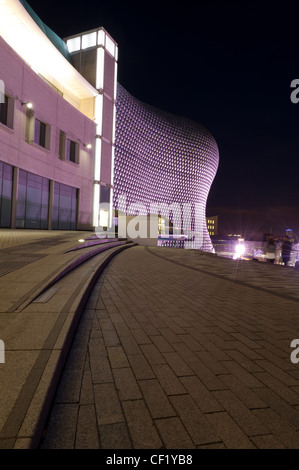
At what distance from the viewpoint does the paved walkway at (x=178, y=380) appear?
69.9 inches

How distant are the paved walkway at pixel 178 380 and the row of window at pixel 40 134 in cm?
2009

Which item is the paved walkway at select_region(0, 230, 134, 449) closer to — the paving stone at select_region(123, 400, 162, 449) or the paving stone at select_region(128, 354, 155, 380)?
the paving stone at select_region(123, 400, 162, 449)

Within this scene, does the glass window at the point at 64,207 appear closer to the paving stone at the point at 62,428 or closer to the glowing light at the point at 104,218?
the glowing light at the point at 104,218

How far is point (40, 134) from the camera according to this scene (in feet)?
76.8

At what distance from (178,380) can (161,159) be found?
9438 centimetres

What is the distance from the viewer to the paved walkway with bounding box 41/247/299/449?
1776mm

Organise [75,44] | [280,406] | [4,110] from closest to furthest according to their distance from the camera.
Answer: [280,406] < [4,110] < [75,44]

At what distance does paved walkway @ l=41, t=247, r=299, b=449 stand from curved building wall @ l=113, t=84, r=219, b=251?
68755 mm

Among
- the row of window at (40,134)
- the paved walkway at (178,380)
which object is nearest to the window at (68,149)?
the row of window at (40,134)

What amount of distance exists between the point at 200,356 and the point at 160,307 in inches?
76.4

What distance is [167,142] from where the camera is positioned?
94.1 m

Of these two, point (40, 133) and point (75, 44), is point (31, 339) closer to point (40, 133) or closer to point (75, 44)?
point (40, 133)

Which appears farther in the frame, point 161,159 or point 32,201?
point 161,159

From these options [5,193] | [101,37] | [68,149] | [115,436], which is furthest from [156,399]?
[101,37]
